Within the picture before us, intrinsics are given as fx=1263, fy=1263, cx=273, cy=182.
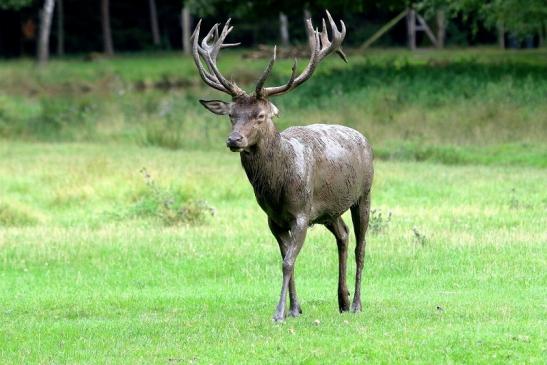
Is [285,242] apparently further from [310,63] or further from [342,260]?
[310,63]

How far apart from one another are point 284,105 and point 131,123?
160 inches

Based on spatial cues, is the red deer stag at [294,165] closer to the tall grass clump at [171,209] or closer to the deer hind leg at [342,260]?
the deer hind leg at [342,260]

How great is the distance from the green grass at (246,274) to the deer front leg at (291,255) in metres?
0.17

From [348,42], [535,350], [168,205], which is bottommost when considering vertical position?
[348,42]

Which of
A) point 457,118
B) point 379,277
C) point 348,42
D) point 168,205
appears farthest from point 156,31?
point 379,277

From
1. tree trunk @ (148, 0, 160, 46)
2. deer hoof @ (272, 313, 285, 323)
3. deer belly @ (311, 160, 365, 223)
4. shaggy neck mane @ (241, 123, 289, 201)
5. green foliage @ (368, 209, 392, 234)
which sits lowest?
tree trunk @ (148, 0, 160, 46)

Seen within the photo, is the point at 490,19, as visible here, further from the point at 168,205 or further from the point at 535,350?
the point at 535,350

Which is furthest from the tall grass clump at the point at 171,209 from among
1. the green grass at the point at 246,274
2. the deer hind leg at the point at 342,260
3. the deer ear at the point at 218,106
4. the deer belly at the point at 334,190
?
the deer ear at the point at 218,106

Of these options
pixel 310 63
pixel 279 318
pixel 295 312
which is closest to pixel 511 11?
pixel 310 63

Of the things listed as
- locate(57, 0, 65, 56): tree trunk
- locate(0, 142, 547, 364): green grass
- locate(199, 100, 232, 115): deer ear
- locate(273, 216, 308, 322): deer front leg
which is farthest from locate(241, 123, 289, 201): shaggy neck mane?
locate(57, 0, 65, 56): tree trunk

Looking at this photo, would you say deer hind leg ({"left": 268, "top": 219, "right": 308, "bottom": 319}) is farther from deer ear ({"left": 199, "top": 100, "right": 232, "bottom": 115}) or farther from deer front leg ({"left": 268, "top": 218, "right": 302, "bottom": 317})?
deer ear ({"left": 199, "top": 100, "right": 232, "bottom": 115})

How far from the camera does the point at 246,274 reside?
1459 centimetres

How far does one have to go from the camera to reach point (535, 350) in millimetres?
9305

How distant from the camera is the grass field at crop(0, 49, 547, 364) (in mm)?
10164
